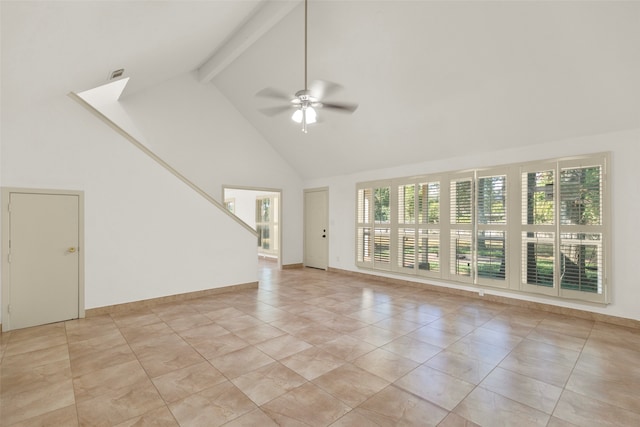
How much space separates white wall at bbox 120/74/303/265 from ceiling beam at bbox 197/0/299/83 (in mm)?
840

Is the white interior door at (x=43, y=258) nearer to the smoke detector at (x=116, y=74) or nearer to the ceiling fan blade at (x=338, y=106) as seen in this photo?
the smoke detector at (x=116, y=74)

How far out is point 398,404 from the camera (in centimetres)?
222

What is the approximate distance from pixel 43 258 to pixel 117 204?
1.05 m

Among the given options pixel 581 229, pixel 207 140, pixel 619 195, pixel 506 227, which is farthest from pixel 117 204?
pixel 619 195

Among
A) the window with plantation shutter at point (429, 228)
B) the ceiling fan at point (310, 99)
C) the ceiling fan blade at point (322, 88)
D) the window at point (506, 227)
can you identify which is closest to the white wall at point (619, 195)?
the window at point (506, 227)

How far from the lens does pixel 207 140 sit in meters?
6.93

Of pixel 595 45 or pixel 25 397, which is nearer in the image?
pixel 25 397

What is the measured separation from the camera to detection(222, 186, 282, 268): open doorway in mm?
10023

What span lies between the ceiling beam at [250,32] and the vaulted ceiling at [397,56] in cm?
3

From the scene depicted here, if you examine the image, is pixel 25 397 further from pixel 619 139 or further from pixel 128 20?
pixel 619 139

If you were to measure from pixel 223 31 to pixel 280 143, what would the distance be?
3144mm

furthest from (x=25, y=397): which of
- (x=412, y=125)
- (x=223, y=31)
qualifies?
(x=412, y=125)

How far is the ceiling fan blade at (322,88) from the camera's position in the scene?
10.5ft

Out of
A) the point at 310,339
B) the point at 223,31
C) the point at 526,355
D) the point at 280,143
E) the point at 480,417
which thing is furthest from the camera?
the point at 280,143
